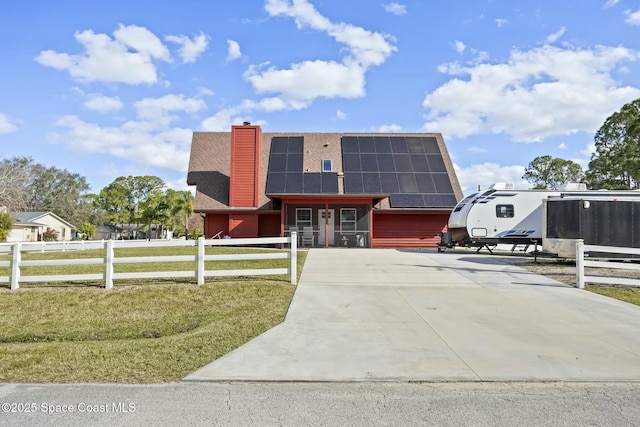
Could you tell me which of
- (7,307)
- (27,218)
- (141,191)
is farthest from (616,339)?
(141,191)

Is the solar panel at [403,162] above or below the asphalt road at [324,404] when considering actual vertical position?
above

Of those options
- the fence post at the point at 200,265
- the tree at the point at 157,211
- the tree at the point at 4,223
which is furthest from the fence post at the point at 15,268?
the tree at the point at 157,211

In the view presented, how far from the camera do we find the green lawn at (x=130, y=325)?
4.72 m

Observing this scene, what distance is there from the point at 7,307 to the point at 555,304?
11.4 meters

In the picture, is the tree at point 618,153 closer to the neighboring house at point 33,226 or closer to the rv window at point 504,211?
the rv window at point 504,211

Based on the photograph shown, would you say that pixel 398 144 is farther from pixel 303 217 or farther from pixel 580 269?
pixel 580 269

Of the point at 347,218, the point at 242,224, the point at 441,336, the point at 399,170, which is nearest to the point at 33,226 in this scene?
the point at 242,224

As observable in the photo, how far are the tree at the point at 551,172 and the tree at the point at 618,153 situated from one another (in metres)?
15.9

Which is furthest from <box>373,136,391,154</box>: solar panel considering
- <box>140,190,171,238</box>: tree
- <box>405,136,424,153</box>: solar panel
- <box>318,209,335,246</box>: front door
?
<box>140,190,171,238</box>: tree

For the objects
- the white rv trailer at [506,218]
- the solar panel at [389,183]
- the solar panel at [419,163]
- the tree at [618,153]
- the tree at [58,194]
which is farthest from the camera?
the tree at [58,194]

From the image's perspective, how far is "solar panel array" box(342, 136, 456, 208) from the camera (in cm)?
2292

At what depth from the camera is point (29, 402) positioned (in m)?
3.86

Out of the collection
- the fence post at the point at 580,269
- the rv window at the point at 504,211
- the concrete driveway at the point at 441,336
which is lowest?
→ the concrete driveway at the point at 441,336

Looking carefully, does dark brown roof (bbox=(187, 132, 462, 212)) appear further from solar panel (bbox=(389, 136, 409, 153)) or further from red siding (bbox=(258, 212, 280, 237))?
red siding (bbox=(258, 212, 280, 237))
